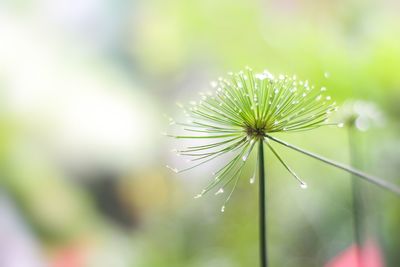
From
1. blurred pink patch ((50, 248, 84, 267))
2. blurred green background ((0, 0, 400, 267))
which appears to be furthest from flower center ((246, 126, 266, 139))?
blurred pink patch ((50, 248, 84, 267))

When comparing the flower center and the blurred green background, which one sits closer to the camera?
the flower center

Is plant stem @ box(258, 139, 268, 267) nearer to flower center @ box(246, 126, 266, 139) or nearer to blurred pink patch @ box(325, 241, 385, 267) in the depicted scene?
flower center @ box(246, 126, 266, 139)

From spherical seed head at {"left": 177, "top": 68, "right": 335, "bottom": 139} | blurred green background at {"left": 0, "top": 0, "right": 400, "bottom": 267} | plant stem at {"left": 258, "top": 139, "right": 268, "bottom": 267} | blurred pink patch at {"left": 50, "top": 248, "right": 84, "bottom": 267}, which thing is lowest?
plant stem at {"left": 258, "top": 139, "right": 268, "bottom": 267}

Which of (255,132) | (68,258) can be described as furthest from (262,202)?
(68,258)

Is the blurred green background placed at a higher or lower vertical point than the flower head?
higher

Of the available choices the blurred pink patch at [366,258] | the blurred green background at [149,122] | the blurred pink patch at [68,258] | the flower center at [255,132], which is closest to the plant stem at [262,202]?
the flower center at [255,132]

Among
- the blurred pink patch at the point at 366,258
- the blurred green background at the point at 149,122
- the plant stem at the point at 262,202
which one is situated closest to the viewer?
the plant stem at the point at 262,202

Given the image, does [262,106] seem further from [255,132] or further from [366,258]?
[366,258]

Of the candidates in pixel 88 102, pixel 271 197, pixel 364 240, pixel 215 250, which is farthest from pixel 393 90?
pixel 88 102

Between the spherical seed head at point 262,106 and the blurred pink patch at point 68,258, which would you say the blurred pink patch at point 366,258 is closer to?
the spherical seed head at point 262,106
